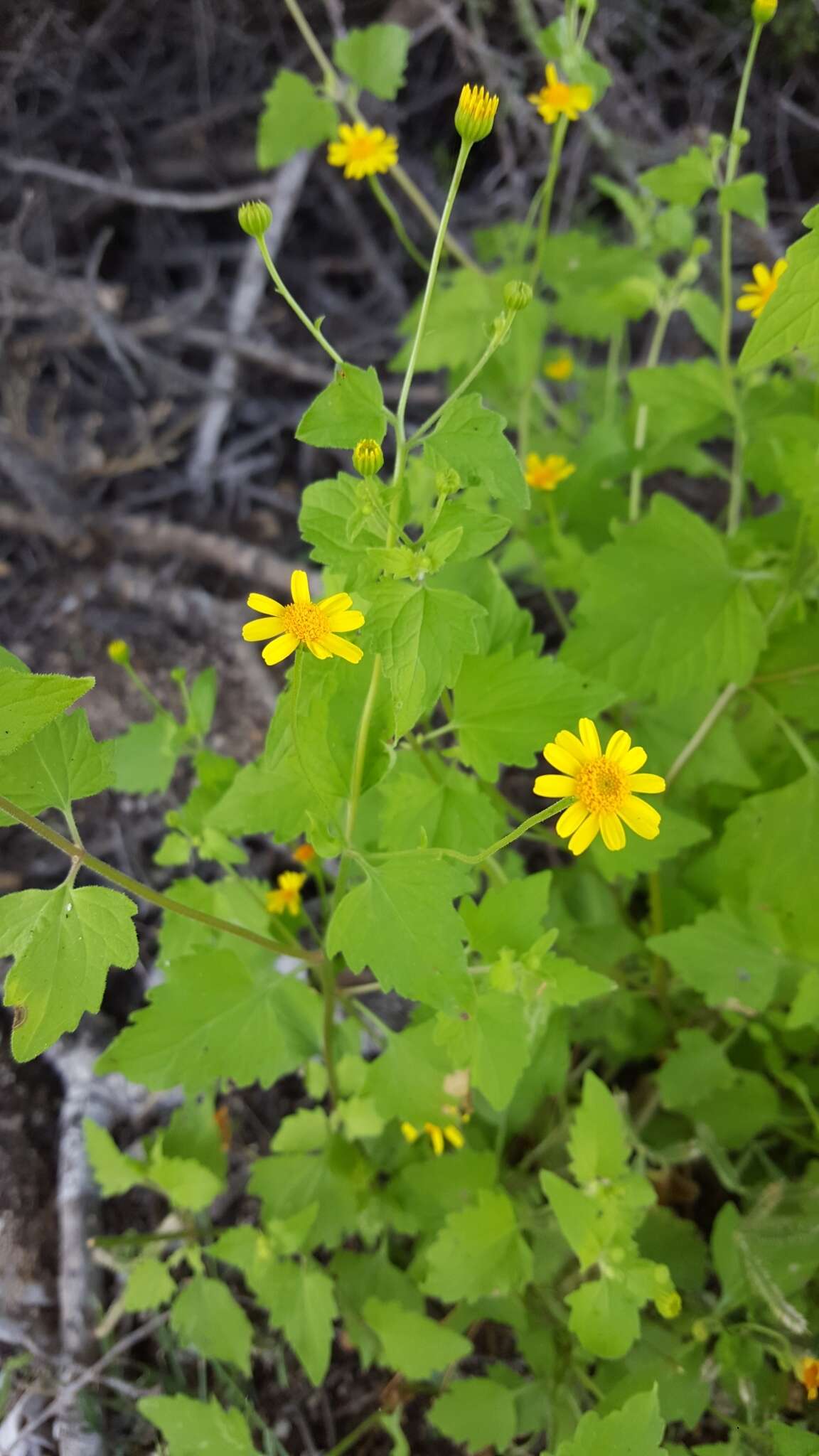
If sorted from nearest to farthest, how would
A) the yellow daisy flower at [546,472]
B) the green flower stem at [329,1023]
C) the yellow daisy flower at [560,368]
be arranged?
the green flower stem at [329,1023]
the yellow daisy flower at [546,472]
the yellow daisy flower at [560,368]

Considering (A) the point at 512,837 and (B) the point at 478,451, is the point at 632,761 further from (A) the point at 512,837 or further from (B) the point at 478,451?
(B) the point at 478,451

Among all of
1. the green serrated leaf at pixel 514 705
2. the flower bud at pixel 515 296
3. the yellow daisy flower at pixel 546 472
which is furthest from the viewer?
the yellow daisy flower at pixel 546 472

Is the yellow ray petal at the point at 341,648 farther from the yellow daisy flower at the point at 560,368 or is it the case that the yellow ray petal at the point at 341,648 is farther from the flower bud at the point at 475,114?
the yellow daisy flower at the point at 560,368

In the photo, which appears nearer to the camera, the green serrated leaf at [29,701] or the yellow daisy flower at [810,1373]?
the green serrated leaf at [29,701]

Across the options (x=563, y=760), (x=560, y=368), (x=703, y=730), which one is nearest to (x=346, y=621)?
(x=563, y=760)

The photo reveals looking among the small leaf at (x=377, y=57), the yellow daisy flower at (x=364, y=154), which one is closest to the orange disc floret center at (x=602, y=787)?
the yellow daisy flower at (x=364, y=154)

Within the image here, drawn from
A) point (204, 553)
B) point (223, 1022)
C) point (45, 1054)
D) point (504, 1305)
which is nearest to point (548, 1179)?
point (504, 1305)

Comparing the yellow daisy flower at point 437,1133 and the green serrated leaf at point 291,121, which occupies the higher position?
the green serrated leaf at point 291,121
